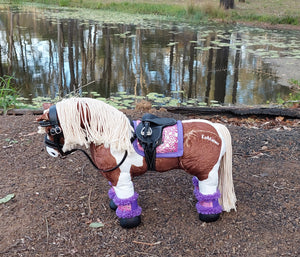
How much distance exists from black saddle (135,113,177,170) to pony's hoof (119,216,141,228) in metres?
0.40

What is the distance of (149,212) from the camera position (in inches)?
97.3

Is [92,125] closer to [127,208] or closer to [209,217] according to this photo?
[127,208]

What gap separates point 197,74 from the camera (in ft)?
26.6

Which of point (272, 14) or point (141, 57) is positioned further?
point (272, 14)

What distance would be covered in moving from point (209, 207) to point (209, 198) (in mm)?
82

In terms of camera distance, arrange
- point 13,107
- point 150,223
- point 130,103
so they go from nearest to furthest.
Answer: point 150,223 < point 13,107 < point 130,103

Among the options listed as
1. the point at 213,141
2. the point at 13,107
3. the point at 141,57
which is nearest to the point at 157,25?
the point at 141,57

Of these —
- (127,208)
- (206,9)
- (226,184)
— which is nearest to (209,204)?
(226,184)

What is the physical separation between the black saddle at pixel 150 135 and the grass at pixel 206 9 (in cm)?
1557

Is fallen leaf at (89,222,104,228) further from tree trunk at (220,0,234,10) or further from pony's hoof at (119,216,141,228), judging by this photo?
tree trunk at (220,0,234,10)

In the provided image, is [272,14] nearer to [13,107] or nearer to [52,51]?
[52,51]

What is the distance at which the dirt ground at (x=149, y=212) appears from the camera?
214cm

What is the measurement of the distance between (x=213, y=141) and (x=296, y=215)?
0.94m

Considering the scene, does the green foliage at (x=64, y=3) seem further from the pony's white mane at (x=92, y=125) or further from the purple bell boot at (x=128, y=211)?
the purple bell boot at (x=128, y=211)
